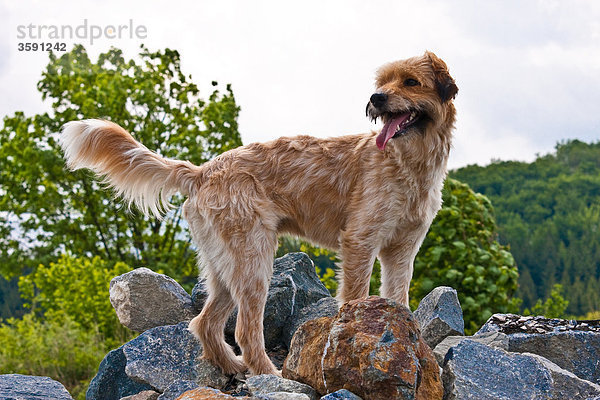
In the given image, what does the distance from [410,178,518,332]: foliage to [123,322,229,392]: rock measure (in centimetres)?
576

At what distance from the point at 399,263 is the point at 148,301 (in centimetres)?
317

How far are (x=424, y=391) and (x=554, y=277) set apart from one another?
159 feet

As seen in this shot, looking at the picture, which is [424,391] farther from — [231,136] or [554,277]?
[554,277]

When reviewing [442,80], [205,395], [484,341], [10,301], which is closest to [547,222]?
[10,301]

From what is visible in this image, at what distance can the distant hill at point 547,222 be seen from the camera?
4644cm

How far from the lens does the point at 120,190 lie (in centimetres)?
616

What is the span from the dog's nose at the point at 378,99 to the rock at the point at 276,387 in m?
2.38

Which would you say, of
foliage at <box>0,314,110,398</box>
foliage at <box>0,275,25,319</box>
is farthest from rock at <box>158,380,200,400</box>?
foliage at <box>0,275,25,319</box>

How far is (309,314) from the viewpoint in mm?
7238

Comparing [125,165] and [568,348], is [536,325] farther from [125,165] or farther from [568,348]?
[125,165]

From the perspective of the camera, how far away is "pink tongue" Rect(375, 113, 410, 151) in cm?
573

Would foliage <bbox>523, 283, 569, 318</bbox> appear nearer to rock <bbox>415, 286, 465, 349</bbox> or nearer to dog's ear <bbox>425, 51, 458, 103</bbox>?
rock <bbox>415, 286, 465, 349</bbox>

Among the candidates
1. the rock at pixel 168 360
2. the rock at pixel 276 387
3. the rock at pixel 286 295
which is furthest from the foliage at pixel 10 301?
the rock at pixel 276 387

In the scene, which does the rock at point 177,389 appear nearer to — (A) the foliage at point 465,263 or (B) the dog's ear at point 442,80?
(B) the dog's ear at point 442,80
